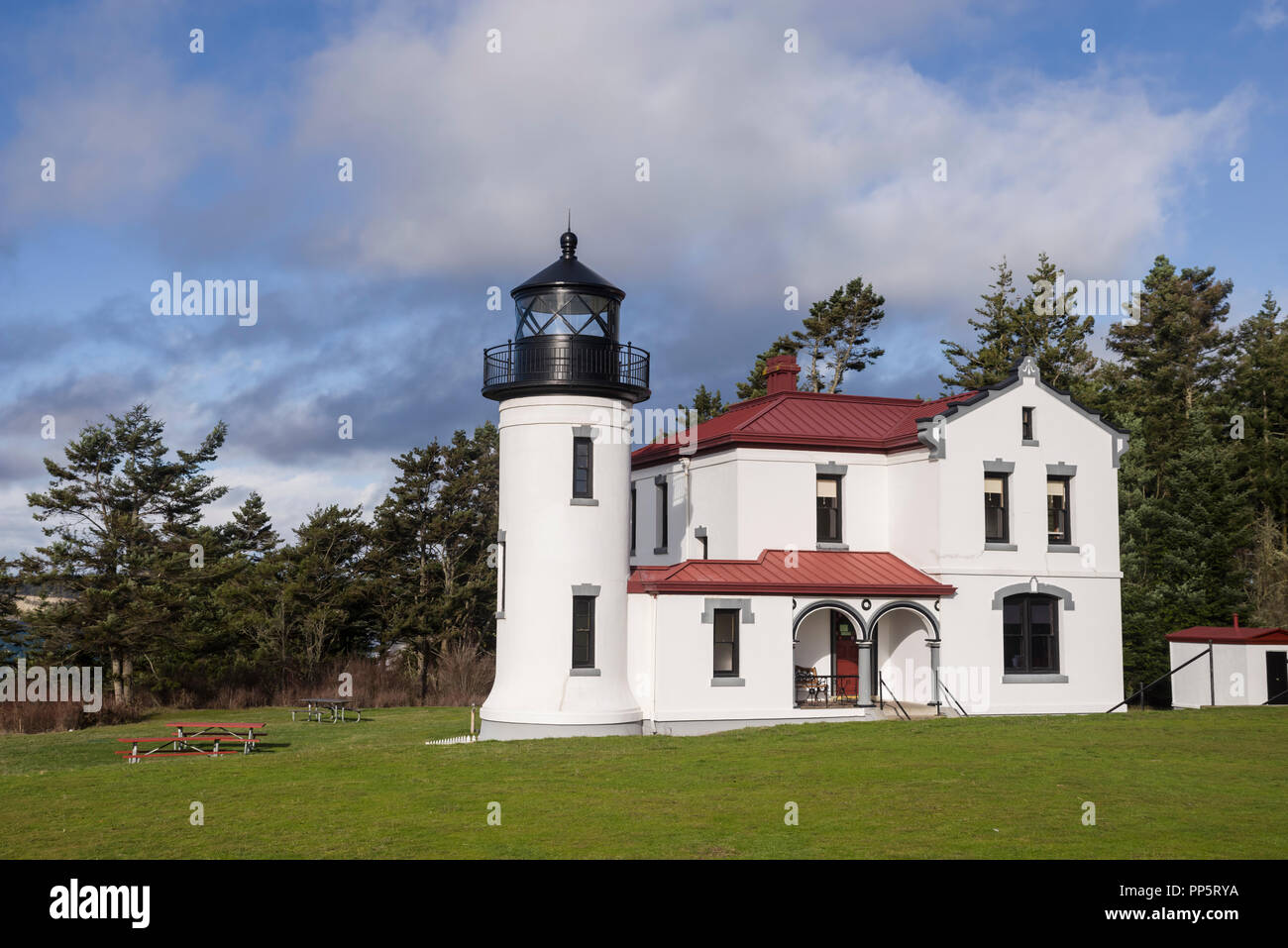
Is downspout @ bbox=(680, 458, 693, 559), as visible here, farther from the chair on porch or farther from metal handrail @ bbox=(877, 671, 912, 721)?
metal handrail @ bbox=(877, 671, 912, 721)

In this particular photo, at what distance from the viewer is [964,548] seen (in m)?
25.8

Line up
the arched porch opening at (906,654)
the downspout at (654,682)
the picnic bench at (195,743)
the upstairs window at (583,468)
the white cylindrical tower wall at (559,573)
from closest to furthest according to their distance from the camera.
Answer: the picnic bench at (195,743) → the white cylindrical tower wall at (559,573) → the downspout at (654,682) → the upstairs window at (583,468) → the arched porch opening at (906,654)

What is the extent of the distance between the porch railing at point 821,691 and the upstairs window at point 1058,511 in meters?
5.88

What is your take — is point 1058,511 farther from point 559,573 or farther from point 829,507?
point 559,573

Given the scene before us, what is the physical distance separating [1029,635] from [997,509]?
9.65ft

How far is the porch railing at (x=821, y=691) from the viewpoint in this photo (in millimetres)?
24969

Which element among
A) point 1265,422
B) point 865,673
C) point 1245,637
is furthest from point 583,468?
point 1265,422

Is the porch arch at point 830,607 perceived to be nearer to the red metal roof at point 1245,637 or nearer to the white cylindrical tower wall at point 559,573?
the white cylindrical tower wall at point 559,573

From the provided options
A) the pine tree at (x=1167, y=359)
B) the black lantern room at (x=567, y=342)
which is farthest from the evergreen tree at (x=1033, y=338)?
the black lantern room at (x=567, y=342)

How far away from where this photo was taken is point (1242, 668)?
27.9 m

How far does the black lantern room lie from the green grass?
23.0 ft

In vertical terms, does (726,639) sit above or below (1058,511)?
below

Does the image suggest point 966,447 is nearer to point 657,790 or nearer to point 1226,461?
point 657,790
